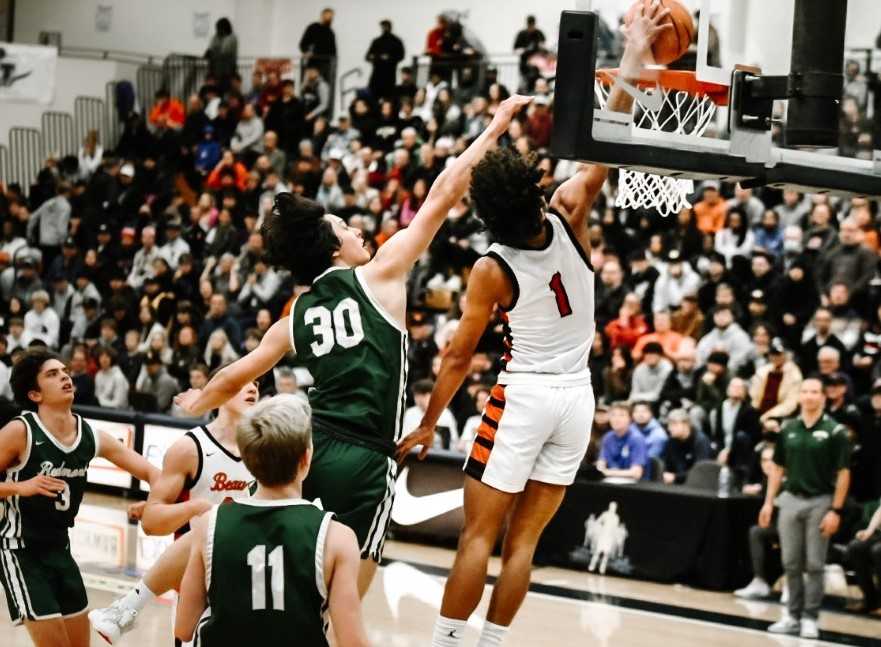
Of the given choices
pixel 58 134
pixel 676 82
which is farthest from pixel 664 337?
pixel 58 134

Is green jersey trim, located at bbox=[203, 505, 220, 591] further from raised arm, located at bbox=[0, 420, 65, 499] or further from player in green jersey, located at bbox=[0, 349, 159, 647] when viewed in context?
raised arm, located at bbox=[0, 420, 65, 499]

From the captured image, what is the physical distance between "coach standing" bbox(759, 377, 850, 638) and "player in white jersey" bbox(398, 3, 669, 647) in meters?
5.10

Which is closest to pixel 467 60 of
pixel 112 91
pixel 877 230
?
pixel 112 91

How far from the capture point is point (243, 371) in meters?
5.33

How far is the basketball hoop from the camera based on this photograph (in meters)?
5.82

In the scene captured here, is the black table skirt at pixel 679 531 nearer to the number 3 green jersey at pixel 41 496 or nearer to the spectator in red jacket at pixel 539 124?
the spectator in red jacket at pixel 539 124

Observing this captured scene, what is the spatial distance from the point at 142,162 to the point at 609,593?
1398 cm

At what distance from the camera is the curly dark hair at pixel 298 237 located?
17.2ft

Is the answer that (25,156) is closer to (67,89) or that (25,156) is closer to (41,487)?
(67,89)

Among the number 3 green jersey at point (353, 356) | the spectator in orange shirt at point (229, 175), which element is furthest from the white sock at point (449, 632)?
the spectator in orange shirt at point (229, 175)

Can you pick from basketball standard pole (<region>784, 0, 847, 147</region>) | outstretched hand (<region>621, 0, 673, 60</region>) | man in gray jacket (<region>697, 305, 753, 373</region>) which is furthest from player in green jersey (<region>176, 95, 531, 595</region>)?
man in gray jacket (<region>697, 305, 753, 373</region>)

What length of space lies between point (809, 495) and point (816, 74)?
17.7 feet

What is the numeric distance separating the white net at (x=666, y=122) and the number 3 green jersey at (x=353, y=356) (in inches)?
50.6

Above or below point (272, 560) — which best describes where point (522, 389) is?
above
